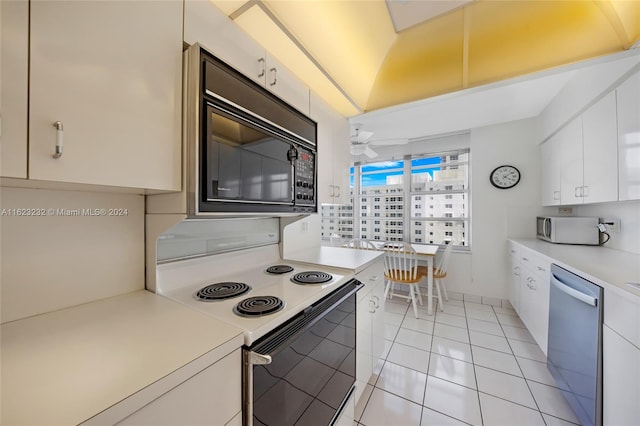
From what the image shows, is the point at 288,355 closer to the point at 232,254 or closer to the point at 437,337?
the point at 232,254

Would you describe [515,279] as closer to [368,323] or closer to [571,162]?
[571,162]

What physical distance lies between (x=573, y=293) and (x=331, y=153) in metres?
1.82

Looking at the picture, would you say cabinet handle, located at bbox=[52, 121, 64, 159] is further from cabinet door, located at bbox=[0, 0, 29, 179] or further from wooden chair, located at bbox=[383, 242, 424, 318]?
wooden chair, located at bbox=[383, 242, 424, 318]

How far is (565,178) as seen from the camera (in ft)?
7.50

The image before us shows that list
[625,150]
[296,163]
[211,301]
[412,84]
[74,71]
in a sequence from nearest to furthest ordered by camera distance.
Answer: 1. [74,71]
2. [211,301]
3. [296,163]
4. [625,150]
5. [412,84]

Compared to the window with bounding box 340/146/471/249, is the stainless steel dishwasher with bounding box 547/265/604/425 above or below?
below

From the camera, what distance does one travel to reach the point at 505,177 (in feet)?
10.3

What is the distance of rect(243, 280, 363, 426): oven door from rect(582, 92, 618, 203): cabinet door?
6.75ft

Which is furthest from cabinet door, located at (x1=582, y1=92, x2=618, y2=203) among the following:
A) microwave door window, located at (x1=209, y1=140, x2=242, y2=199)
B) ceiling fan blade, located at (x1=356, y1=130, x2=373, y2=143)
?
microwave door window, located at (x1=209, y1=140, x2=242, y2=199)

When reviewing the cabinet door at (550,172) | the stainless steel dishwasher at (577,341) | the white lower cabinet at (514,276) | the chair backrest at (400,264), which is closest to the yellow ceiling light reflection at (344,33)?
the stainless steel dishwasher at (577,341)

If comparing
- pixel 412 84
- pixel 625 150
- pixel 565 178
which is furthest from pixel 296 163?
pixel 565 178

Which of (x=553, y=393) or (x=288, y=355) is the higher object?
(x=288, y=355)

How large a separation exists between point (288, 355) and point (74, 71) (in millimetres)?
1125

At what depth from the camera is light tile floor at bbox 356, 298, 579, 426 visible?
1.47 meters
